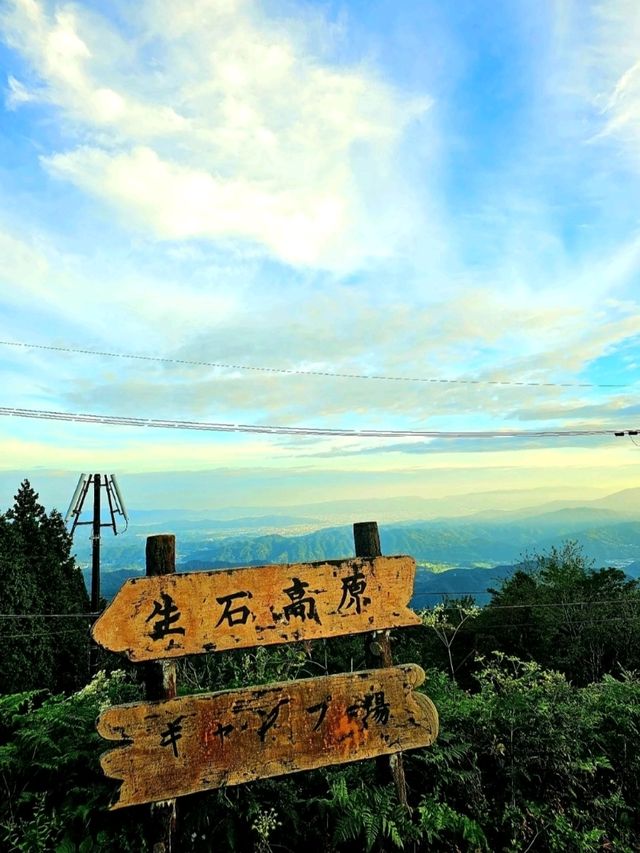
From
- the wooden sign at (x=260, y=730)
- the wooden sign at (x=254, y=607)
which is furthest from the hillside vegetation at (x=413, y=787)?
the wooden sign at (x=254, y=607)

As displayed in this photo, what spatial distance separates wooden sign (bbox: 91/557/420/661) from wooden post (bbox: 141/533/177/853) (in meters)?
0.12

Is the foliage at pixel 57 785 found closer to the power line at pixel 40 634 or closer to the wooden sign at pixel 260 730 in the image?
the wooden sign at pixel 260 730

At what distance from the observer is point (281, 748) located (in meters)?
3.98

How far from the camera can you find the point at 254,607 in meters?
4.11

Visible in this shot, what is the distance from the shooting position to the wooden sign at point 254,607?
3803mm

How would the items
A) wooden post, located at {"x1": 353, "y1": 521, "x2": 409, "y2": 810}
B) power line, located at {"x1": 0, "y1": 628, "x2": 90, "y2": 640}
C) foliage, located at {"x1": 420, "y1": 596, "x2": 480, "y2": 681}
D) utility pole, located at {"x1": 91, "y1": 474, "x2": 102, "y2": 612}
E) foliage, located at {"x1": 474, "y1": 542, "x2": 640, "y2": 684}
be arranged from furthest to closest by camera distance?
foliage, located at {"x1": 474, "y1": 542, "x2": 640, "y2": 684} < power line, located at {"x1": 0, "y1": 628, "x2": 90, "y2": 640} < utility pole, located at {"x1": 91, "y1": 474, "x2": 102, "y2": 612} < foliage, located at {"x1": 420, "y1": 596, "x2": 480, "y2": 681} < wooden post, located at {"x1": 353, "y1": 521, "x2": 409, "y2": 810}

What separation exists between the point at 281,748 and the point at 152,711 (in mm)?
994

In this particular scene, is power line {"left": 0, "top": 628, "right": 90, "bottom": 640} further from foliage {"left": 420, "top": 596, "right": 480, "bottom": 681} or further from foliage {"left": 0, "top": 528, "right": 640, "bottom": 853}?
foliage {"left": 0, "top": 528, "right": 640, "bottom": 853}

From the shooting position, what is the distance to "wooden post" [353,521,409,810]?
428cm

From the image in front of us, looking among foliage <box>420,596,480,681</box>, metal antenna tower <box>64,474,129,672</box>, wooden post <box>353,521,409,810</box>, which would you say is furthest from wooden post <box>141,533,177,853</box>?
metal antenna tower <box>64,474,129,672</box>

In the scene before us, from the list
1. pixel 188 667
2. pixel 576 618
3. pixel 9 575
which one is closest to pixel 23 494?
pixel 9 575

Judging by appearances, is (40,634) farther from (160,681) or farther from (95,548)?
(160,681)

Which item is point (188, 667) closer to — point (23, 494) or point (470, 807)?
point (470, 807)

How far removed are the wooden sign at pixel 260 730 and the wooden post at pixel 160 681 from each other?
0.30ft
